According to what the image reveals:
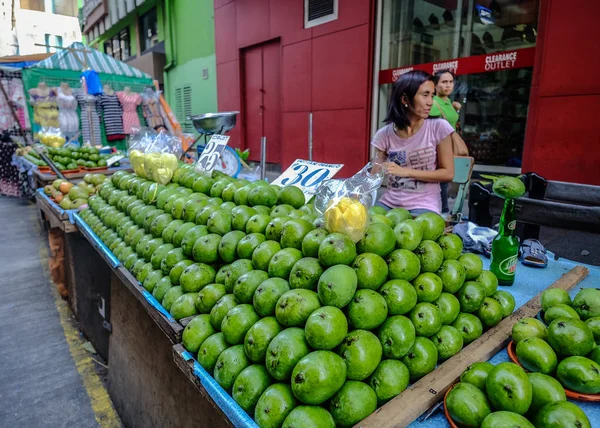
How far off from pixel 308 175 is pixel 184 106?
12.6 meters

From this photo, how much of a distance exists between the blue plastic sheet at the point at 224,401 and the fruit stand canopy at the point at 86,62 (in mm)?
10831

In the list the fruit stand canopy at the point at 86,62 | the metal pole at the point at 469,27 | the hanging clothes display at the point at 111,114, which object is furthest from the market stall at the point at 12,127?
the metal pole at the point at 469,27

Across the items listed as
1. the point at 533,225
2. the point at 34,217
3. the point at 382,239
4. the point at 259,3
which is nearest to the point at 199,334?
the point at 382,239

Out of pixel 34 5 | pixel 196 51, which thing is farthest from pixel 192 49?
pixel 34 5

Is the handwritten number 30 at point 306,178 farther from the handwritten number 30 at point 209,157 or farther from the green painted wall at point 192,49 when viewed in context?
the green painted wall at point 192,49

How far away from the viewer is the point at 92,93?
952cm

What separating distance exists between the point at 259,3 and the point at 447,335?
375 inches

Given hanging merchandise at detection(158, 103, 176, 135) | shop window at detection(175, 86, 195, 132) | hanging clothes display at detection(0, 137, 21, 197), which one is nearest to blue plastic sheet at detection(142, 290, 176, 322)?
hanging merchandise at detection(158, 103, 176, 135)

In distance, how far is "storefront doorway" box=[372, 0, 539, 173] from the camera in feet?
18.1

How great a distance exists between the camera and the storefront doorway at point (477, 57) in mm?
5527

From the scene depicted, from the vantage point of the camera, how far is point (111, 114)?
31.6 feet

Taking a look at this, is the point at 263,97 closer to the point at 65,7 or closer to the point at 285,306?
the point at 285,306

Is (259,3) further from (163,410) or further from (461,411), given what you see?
(461,411)

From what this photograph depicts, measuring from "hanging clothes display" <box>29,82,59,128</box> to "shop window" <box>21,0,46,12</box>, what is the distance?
28717mm
